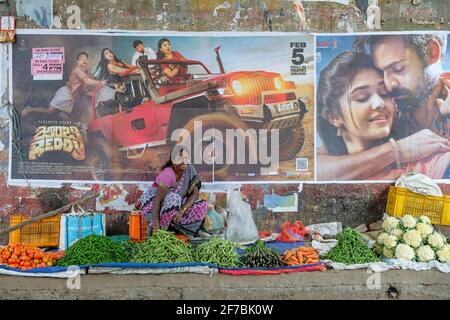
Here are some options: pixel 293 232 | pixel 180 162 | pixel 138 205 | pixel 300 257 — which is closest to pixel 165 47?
pixel 180 162

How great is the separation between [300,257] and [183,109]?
2910mm

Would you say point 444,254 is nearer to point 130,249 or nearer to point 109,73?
point 130,249

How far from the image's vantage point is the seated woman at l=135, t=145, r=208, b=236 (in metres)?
7.26

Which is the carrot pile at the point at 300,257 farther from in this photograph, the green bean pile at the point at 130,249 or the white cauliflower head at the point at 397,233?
the green bean pile at the point at 130,249

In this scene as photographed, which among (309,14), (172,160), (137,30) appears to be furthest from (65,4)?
(309,14)

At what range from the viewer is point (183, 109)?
830cm

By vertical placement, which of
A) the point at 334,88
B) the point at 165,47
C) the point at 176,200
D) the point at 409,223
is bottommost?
the point at 409,223

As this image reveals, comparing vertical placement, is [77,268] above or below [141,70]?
below

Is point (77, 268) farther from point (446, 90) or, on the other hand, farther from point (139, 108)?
point (446, 90)

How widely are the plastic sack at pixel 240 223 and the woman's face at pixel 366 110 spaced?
1.82 m

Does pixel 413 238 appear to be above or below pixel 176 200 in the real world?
below

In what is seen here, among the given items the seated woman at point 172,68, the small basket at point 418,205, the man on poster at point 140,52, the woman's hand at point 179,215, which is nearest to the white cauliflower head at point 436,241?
the small basket at point 418,205

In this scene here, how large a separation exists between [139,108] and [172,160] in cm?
119

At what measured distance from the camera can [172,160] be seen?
24.6 ft
